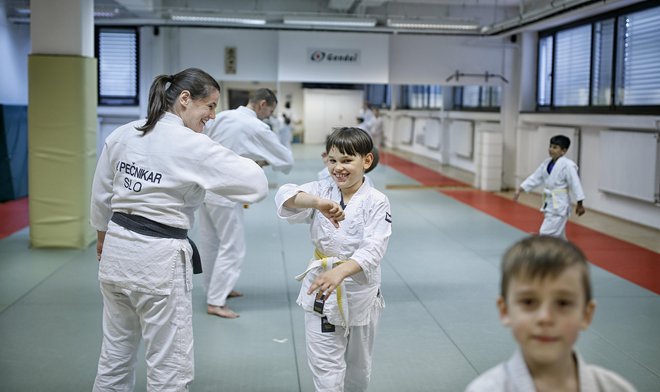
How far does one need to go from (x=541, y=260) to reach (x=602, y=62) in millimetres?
11532

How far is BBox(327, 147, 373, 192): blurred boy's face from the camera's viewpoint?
3.13 meters

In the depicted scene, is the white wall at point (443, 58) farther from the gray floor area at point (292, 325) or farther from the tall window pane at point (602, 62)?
the gray floor area at point (292, 325)

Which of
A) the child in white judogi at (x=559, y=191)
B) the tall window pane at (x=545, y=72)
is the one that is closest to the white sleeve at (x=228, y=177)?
the child in white judogi at (x=559, y=191)

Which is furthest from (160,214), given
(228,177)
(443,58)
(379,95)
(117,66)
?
(379,95)

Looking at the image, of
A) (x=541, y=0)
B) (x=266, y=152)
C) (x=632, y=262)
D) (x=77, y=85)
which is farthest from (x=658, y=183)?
(x=77, y=85)

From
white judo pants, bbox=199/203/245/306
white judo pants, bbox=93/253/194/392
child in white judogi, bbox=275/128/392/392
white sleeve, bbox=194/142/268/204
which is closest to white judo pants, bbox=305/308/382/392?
child in white judogi, bbox=275/128/392/392

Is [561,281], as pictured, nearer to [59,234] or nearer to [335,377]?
[335,377]

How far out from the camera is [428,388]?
163 inches

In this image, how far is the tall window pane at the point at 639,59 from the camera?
10.3 meters

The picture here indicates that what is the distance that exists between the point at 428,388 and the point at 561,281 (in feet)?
9.12

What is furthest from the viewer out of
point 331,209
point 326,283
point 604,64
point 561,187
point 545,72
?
point 545,72

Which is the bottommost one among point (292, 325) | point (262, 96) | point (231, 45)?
point (292, 325)

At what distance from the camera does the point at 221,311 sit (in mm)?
5578

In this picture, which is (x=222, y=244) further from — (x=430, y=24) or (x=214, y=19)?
(x=430, y=24)
